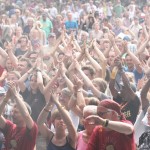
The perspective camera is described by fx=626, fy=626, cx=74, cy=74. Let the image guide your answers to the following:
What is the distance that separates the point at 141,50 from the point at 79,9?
11.5 m

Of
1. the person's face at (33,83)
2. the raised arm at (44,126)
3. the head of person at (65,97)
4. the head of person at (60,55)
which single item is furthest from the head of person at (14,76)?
the raised arm at (44,126)

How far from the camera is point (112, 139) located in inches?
212

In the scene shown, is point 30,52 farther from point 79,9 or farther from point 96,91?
point 79,9

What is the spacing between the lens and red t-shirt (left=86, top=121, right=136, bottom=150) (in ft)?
17.6

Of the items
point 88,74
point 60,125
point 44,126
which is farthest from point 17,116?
point 88,74

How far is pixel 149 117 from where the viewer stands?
618 cm

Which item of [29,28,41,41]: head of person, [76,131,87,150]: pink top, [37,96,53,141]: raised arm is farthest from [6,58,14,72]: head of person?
[76,131,87,150]: pink top

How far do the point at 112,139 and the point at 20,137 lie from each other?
1.26 m

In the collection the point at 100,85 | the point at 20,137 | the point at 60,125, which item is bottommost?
the point at 100,85

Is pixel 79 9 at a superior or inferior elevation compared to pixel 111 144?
inferior

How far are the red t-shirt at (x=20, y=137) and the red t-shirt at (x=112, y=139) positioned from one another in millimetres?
1012

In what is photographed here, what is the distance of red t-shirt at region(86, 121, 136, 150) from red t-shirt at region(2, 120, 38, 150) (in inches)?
39.8

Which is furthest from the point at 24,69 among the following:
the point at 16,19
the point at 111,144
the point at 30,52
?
the point at 16,19

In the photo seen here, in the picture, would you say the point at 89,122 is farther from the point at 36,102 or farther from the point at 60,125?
the point at 36,102
